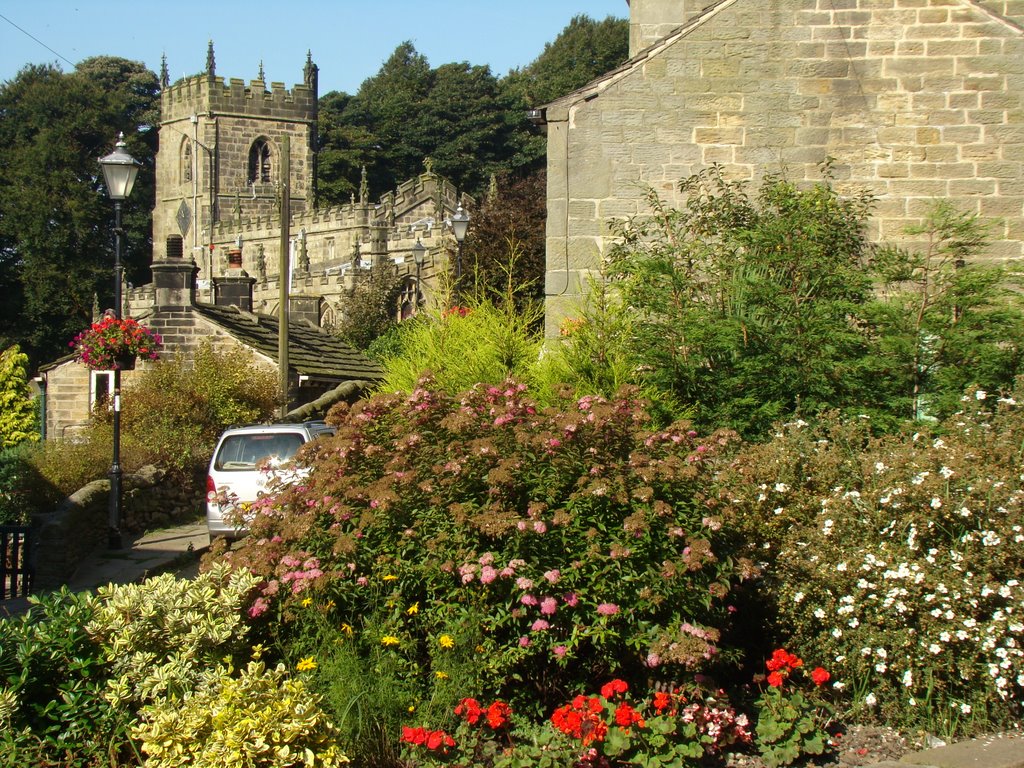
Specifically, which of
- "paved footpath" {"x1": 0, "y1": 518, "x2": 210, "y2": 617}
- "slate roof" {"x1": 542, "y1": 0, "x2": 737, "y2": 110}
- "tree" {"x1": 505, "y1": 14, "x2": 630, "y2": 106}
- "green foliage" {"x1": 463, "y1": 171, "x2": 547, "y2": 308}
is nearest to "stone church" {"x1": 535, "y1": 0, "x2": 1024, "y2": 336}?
"slate roof" {"x1": 542, "y1": 0, "x2": 737, "y2": 110}

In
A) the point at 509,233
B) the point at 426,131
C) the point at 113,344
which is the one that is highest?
the point at 426,131

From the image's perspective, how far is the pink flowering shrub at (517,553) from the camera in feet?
19.3

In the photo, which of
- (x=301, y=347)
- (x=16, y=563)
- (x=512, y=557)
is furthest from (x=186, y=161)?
(x=512, y=557)

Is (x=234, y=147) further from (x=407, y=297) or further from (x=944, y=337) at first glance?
(x=944, y=337)

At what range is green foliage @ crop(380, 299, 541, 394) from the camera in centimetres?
972

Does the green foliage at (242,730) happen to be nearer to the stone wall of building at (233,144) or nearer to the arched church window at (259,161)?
the stone wall of building at (233,144)

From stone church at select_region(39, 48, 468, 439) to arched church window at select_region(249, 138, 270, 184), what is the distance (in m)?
0.09

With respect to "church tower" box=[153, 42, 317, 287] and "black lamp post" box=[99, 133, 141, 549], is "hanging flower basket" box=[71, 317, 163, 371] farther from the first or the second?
"church tower" box=[153, 42, 317, 287]

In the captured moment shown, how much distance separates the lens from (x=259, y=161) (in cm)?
7600

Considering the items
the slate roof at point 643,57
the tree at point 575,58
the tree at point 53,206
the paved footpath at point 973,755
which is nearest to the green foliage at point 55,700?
the paved footpath at point 973,755

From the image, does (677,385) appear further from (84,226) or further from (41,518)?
(84,226)

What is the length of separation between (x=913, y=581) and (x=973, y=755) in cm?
95

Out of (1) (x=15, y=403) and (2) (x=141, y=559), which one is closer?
(2) (x=141, y=559)

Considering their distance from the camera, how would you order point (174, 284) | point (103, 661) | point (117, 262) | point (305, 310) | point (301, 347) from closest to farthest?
point (103, 661) < point (117, 262) < point (174, 284) < point (301, 347) < point (305, 310)
